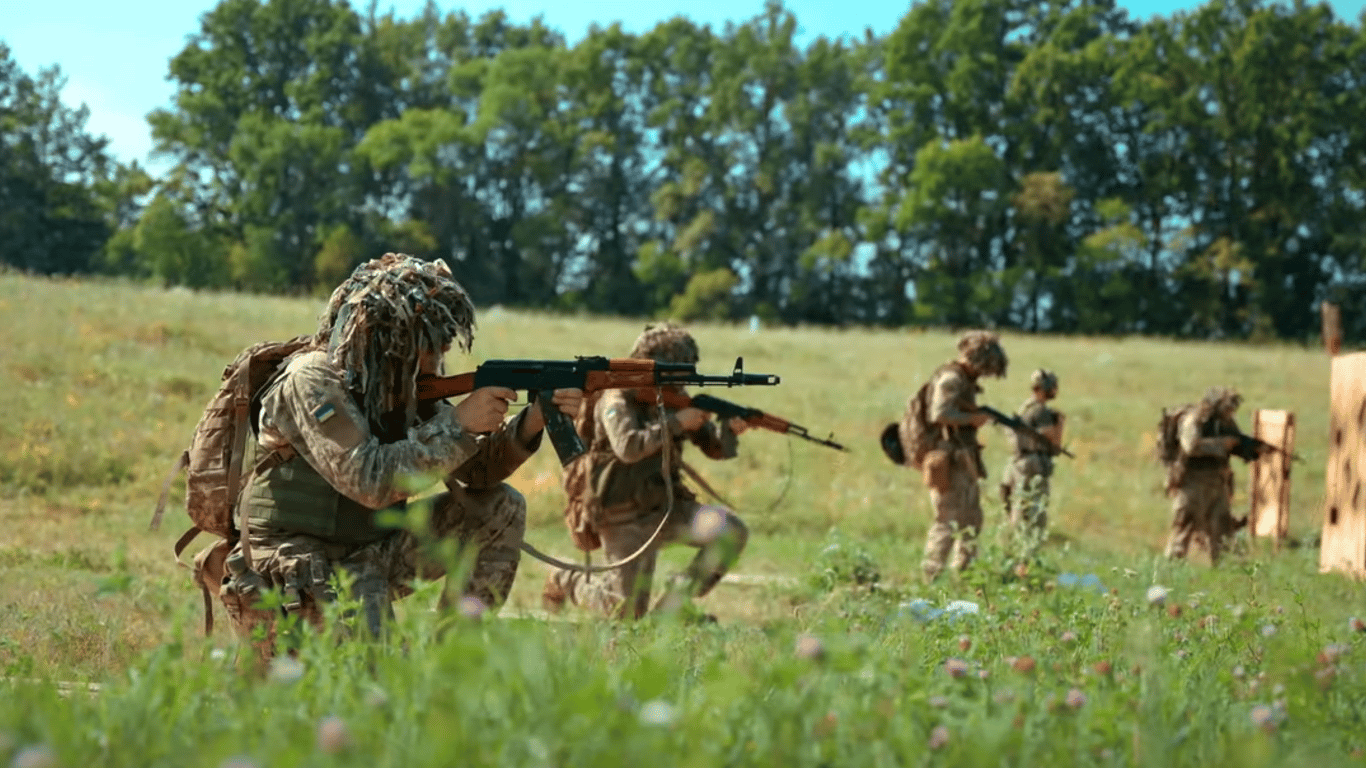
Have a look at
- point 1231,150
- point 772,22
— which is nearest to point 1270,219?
point 1231,150

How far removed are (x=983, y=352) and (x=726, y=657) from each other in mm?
7863

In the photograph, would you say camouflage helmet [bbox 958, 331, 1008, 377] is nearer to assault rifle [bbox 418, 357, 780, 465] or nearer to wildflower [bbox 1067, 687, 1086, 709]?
assault rifle [bbox 418, 357, 780, 465]

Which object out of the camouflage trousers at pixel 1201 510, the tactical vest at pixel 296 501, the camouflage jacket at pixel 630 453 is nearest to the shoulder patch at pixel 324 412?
the tactical vest at pixel 296 501

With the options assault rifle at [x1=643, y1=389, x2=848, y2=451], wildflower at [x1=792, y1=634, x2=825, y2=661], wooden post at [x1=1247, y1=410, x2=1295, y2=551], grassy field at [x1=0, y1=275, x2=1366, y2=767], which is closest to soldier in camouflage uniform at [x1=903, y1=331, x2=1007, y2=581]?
grassy field at [x1=0, y1=275, x2=1366, y2=767]

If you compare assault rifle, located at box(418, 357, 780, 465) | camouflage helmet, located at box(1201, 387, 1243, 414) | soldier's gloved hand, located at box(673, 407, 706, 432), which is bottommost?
soldier's gloved hand, located at box(673, 407, 706, 432)

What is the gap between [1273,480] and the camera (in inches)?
637

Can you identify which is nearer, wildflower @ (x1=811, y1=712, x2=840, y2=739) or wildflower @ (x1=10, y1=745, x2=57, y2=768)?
wildflower @ (x1=10, y1=745, x2=57, y2=768)

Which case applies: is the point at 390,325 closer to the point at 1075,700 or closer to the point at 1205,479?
the point at 1075,700

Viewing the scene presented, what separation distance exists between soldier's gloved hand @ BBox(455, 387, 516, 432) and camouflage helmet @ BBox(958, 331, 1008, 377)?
249 inches

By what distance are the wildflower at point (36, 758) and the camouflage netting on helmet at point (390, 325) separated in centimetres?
301

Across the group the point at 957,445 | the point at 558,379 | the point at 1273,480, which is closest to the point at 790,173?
the point at 1273,480

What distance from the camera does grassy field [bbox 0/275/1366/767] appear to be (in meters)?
3.21

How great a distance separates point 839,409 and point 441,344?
1728cm

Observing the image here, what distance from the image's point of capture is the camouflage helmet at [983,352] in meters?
11.7
